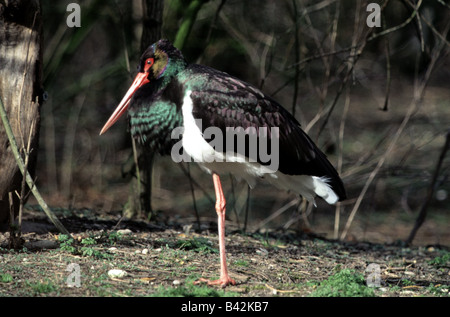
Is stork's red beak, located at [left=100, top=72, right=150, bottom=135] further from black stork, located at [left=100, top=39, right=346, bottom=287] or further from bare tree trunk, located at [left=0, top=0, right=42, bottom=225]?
bare tree trunk, located at [left=0, top=0, right=42, bottom=225]

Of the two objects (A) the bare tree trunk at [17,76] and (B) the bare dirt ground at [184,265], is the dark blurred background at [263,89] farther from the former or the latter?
(A) the bare tree trunk at [17,76]

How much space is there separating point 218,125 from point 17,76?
1.53 metres

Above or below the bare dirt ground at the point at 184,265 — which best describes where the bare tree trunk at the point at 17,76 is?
above

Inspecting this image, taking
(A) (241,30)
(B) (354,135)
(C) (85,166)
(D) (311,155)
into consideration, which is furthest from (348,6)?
(D) (311,155)

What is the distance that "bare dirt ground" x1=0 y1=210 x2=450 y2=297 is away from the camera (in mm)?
4305

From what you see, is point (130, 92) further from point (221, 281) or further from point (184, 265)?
point (221, 281)

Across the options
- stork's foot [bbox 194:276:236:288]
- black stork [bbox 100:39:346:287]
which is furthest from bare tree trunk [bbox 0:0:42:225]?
stork's foot [bbox 194:276:236:288]

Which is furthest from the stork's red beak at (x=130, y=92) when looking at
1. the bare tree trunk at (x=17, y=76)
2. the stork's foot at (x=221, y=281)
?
the stork's foot at (x=221, y=281)

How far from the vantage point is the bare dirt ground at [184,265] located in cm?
430

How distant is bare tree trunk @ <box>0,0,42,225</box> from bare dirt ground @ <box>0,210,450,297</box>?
0.50 m

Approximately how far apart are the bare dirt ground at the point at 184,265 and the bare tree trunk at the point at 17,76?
0.50 m

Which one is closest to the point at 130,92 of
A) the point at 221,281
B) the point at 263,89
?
the point at 221,281

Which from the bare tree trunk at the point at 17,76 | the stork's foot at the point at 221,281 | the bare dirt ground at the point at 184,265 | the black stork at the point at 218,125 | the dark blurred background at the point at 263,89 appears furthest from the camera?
the dark blurred background at the point at 263,89
